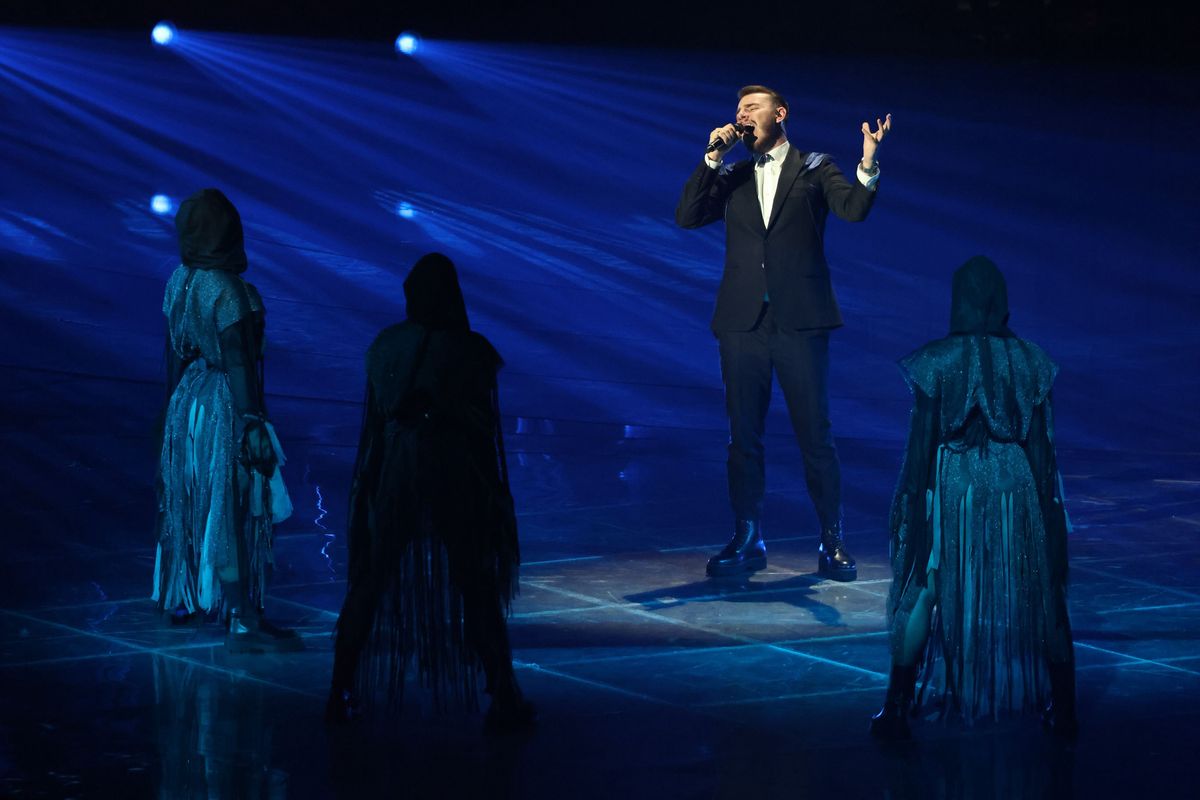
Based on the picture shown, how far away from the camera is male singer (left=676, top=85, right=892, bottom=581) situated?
25.9 ft

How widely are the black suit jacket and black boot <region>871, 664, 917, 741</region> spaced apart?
8.47 feet

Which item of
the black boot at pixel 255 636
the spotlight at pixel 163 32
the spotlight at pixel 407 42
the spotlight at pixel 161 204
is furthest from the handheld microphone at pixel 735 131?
the spotlight at pixel 161 204

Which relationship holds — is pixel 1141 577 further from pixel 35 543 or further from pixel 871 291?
pixel 871 291

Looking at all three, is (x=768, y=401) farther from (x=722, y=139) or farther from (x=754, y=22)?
(x=754, y=22)

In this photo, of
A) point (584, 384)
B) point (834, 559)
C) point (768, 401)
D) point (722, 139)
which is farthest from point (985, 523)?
point (584, 384)

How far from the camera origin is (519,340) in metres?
15.4

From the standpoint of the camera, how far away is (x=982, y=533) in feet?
18.3

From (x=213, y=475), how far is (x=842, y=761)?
99.9 inches

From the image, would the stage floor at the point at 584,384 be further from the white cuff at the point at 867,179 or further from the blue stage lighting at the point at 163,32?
the white cuff at the point at 867,179

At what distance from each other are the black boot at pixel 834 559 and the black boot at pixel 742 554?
27 cm

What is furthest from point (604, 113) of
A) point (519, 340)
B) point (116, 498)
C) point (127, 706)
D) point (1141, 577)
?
point (127, 706)

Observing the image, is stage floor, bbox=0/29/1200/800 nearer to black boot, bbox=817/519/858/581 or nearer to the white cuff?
black boot, bbox=817/519/858/581

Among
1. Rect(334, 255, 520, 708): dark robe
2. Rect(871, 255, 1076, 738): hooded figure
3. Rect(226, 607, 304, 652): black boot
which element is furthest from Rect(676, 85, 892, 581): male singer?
Rect(334, 255, 520, 708): dark robe

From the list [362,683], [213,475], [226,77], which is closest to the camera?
[362,683]
